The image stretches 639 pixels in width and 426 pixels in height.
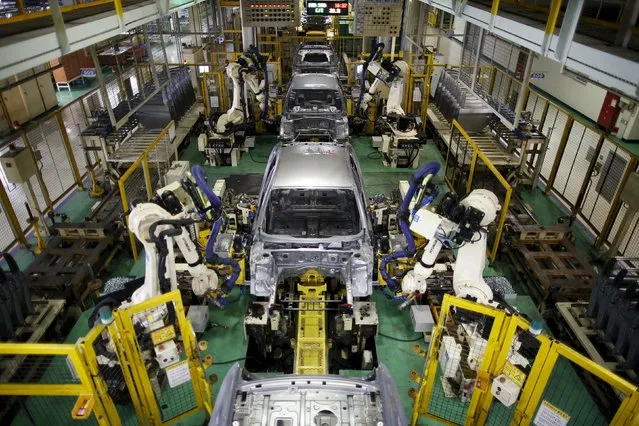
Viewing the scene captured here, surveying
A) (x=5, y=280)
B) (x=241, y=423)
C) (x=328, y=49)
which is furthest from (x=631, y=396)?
(x=328, y=49)

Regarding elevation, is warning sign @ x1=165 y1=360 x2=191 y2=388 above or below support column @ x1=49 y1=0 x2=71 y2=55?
below

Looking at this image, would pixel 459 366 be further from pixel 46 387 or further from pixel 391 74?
pixel 391 74

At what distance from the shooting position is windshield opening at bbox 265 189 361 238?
5578mm

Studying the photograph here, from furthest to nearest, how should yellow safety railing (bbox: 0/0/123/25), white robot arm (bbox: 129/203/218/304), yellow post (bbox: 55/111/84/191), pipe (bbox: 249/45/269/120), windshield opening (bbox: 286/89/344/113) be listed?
pipe (bbox: 249/45/269/120) < windshield opening (bbox: 286/89/344/113) < yellow post (bbox: 55/111/84/191) < yellow safety railing (bbox: 0/0/123/25) < white robot arm (bbox: 129/203/218/304)

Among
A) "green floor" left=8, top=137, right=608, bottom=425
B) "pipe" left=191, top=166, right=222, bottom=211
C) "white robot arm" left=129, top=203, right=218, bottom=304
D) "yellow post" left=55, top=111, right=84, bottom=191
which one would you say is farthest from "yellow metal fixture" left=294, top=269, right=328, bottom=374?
"yellow post" left=55, top=111, right=84, bottom=191

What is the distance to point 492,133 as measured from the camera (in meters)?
9.05

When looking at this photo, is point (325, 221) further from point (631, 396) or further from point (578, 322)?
point (631, 396)

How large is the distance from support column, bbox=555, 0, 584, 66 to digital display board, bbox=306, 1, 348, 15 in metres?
8.67

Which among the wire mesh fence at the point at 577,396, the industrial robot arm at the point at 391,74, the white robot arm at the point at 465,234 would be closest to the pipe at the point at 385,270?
the white robot arm at the point at 465,234

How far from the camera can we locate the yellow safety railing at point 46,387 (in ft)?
9.21

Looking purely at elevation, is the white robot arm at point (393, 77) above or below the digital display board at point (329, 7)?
below

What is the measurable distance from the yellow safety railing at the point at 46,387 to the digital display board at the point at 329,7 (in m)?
10.1

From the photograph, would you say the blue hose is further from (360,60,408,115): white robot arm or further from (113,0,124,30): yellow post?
(360,60,408,115): white robot arm

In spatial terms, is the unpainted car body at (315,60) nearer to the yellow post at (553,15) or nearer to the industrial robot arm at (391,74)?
the industrial robot arm at (391,74)
